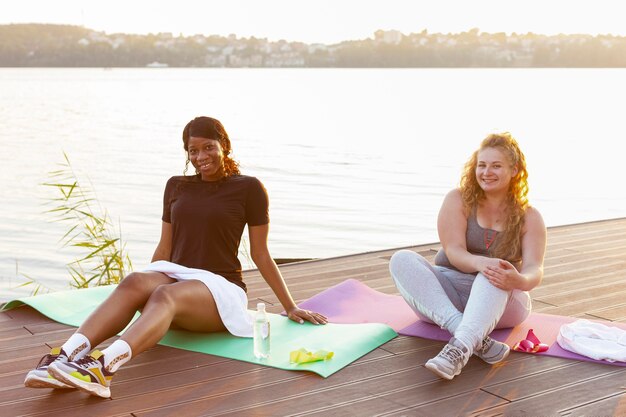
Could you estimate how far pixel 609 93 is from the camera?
40.5 meters

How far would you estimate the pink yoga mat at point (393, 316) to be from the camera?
3227 mm

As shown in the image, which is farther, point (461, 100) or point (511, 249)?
point (461, 100)

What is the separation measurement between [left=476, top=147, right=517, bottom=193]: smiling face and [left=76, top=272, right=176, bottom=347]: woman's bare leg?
126 cm

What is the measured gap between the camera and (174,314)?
2.89 meters

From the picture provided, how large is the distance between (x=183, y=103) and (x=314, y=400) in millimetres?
28741

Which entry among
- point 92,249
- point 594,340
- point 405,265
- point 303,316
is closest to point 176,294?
point 303,316

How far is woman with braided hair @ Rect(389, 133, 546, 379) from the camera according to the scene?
9.69ft

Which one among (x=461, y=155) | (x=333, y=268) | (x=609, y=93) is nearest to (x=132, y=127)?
(x=461, y=155)

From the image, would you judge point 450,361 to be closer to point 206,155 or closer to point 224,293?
point 224,293

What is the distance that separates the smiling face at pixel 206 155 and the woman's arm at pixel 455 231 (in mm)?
886

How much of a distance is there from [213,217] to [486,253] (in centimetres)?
105

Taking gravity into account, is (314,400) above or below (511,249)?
below

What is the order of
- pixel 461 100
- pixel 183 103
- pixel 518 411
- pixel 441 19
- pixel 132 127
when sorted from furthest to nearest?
pixel 441 19 < pixel 461 100 < pixel 183 103 < pixel 132 127 < pixel 518 411

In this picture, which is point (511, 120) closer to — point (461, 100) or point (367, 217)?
point (461, 100)
